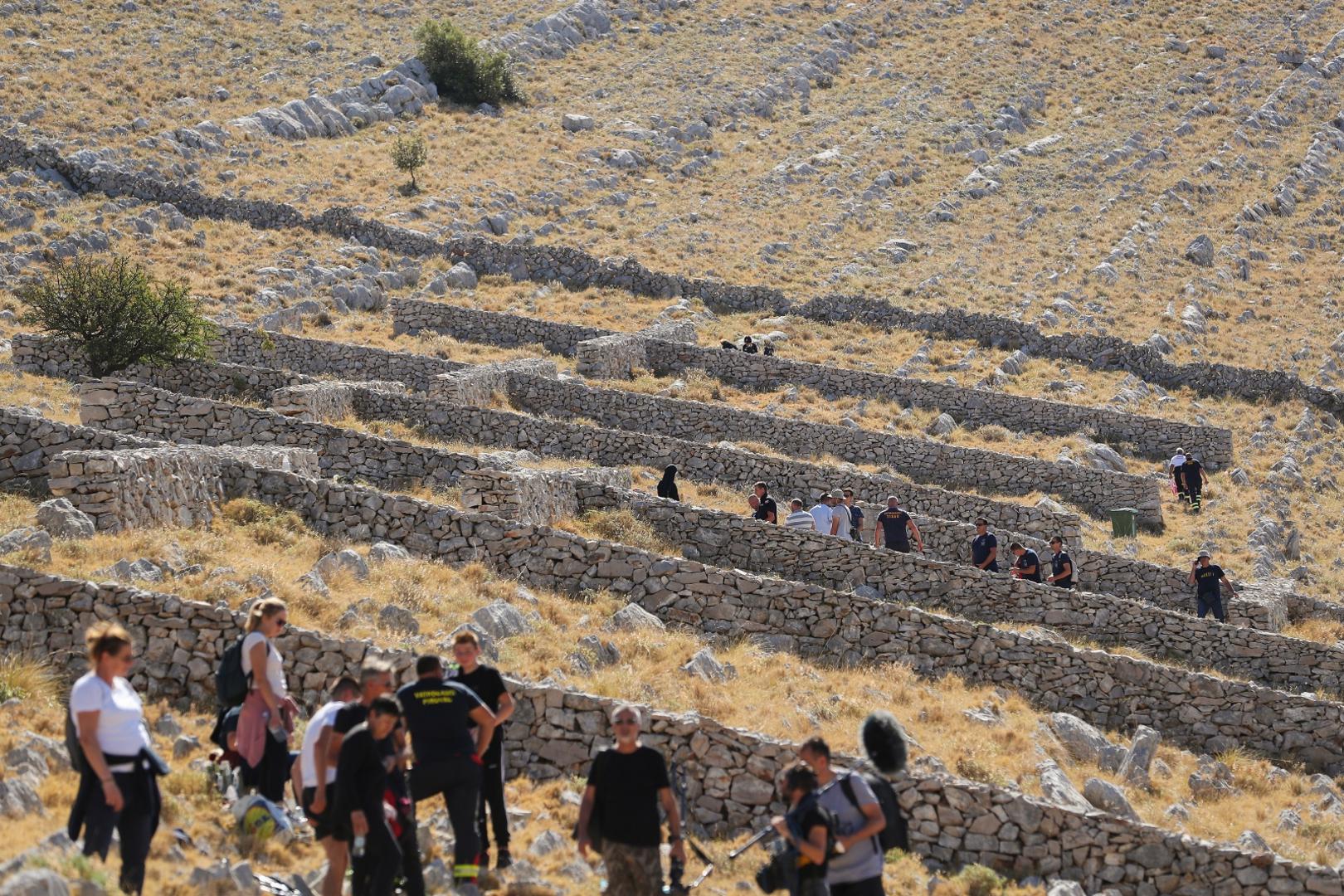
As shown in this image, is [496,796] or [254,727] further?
[496,796]

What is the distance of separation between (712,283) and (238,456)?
26361mm

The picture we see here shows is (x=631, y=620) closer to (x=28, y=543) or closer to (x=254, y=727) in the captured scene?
(x=28, y=543)

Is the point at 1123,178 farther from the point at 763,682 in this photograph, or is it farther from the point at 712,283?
the point at 763,682

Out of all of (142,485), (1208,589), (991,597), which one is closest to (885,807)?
(142,485)

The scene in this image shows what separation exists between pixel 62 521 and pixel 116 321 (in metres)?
11.6

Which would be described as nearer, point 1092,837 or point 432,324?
point 1092,837

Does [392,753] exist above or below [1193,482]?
above

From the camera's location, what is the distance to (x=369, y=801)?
9.51 m

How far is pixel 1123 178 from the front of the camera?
58562 mm

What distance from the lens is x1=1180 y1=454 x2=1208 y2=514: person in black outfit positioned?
30.9 metres

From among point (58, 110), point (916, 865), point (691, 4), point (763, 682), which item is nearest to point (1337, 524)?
point (763, 682)

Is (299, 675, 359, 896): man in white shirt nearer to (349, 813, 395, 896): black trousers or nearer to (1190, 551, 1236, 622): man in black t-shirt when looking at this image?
(349, 813, 395, 896): black trousers

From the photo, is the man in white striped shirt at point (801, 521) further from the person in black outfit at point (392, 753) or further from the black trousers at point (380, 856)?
the black trousers at point (380, 856)

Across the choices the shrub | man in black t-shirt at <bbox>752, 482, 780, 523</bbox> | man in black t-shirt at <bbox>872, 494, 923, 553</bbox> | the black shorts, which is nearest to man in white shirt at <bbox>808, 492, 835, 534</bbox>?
man in black t-shirt at <bbox>752, 482, 780, 523</bbox>
